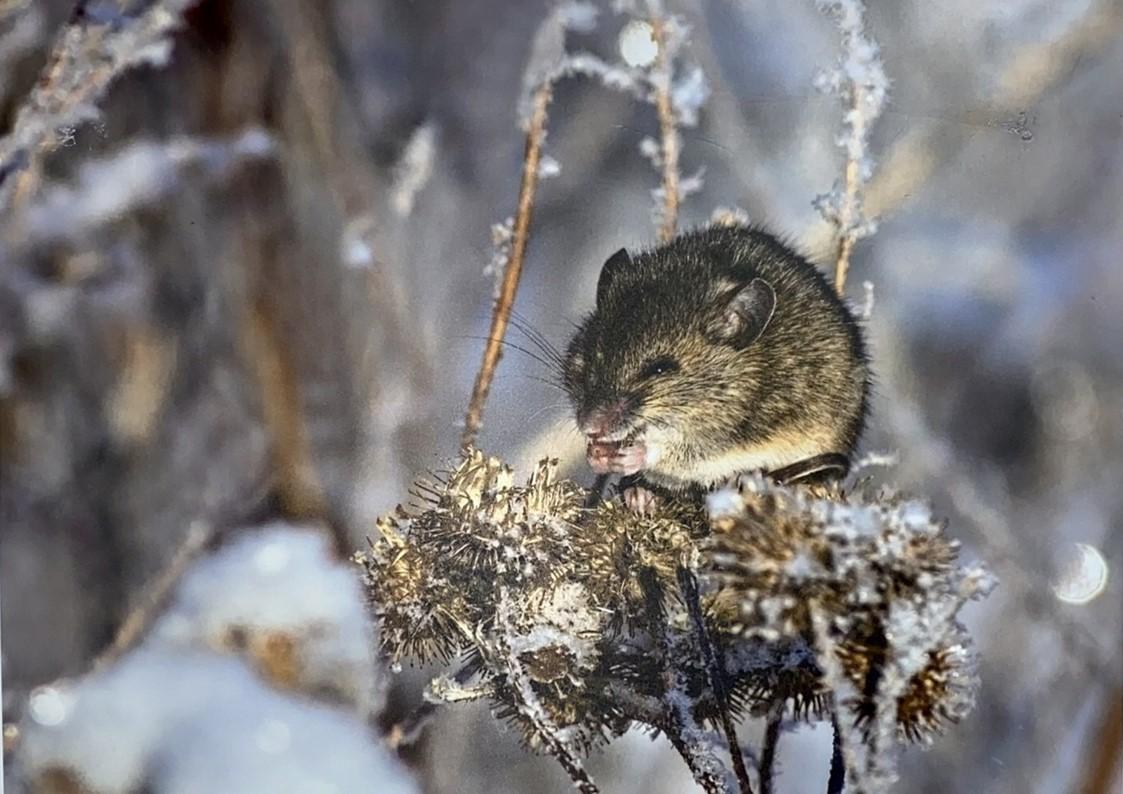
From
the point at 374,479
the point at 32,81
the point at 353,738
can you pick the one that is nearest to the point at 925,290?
the point at 374,479

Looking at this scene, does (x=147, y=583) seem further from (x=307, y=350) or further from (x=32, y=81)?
(x=32, y=81)

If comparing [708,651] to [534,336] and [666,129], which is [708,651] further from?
[666,129]

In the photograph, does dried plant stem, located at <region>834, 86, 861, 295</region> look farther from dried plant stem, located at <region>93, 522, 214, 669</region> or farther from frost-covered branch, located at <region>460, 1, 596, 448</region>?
dried plant stem, located at <region>93, 522, 214, 669</region>

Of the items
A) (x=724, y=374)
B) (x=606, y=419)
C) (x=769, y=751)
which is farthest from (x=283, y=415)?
(x=769, y=751)

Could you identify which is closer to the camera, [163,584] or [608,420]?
[608,420]

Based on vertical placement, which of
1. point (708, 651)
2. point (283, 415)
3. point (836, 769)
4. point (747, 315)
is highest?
point (283, 415)

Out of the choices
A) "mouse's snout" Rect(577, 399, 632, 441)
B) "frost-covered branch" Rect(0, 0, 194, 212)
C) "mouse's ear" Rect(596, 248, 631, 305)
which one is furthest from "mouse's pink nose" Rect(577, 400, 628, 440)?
"frost-covered branch" Rect(0, 0, 194, 212)

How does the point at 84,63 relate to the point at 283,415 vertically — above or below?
above
